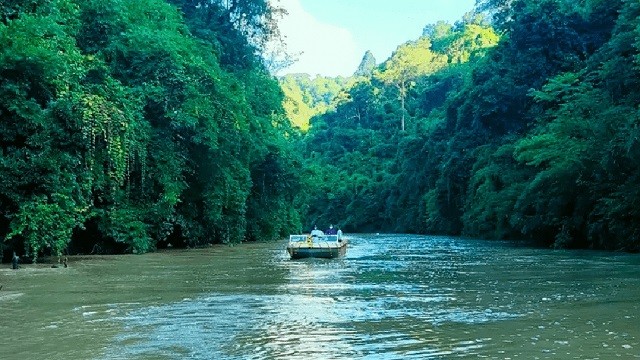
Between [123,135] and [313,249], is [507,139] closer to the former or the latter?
[313,249]

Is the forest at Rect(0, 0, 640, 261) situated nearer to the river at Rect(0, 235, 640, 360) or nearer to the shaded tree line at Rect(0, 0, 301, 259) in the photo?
the shaded tree line at Rect(0, 0, 301, 259)

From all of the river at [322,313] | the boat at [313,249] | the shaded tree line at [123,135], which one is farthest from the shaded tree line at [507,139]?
the shaded tree line at [123,135]

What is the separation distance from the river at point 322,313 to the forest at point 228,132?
4850 millimetres

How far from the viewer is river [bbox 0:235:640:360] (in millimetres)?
9359

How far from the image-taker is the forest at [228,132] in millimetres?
23484

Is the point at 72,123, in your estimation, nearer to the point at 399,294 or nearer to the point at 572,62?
the point at 399,294

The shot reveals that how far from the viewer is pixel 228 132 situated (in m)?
35.0

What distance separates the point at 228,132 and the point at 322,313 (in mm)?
23211

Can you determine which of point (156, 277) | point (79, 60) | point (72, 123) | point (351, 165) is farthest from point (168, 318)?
point (351, 165)

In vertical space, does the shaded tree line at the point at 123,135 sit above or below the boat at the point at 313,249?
above

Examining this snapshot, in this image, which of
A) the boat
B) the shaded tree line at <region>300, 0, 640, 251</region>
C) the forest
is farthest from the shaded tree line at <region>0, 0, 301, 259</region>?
the shaded tree line at <region>300, 0, 640, 251</region>

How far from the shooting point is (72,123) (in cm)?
2386

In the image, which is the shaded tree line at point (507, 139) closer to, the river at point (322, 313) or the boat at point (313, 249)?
the river at point (322, 313)

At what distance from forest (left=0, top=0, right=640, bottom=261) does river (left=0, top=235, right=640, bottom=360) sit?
485cm
